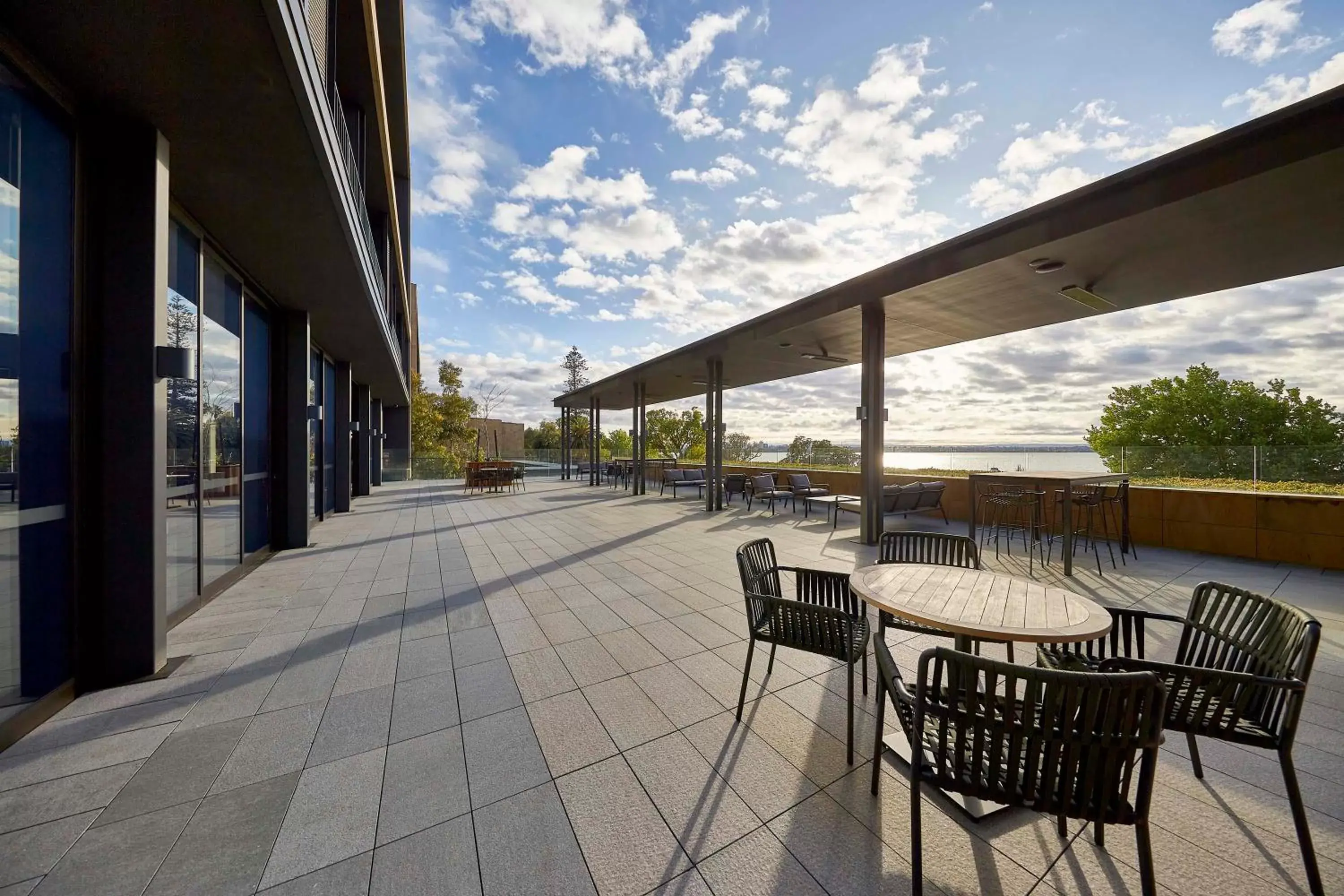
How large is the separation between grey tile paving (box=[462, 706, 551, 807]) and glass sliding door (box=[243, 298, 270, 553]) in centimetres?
485

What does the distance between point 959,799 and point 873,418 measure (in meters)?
5.80

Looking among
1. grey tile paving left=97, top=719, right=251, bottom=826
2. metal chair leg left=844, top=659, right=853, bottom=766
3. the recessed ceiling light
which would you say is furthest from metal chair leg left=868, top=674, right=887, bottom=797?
the recessed ceiling light

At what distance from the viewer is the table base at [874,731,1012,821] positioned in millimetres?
1751

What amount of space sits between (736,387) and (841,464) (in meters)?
3.90

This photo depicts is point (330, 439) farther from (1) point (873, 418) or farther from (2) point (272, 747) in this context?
(1) point (873, 418)

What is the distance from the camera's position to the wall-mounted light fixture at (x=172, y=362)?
9.18ft

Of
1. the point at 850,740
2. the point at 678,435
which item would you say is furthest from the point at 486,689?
the point at 678,435

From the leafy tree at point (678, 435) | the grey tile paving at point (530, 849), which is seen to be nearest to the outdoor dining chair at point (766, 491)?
the grey tile paving at point (530, 849)

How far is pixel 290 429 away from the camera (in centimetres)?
606

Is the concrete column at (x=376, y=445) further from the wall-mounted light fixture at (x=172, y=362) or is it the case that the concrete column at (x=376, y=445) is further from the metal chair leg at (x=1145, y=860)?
the metal chair leg at (x=1145, y=860)

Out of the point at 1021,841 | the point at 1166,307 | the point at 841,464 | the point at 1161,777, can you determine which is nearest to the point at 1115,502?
the point at 1166,307

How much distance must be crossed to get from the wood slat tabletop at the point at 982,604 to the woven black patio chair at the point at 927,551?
0.36 meters

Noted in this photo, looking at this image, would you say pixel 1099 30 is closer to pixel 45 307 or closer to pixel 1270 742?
pixel 1270 742

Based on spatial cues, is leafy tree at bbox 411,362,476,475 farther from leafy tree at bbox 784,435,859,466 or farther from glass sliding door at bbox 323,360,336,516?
leafy tree at bbox 784,435,859,466
